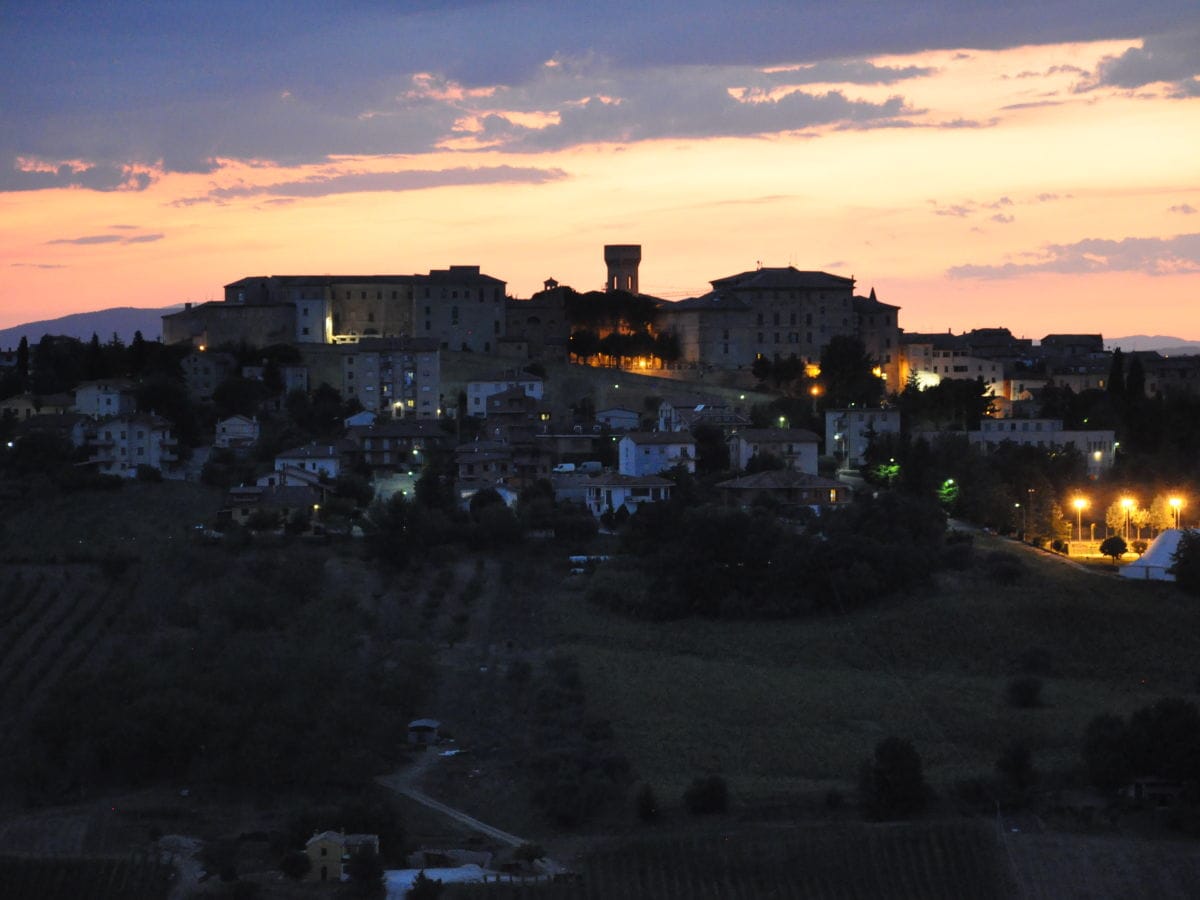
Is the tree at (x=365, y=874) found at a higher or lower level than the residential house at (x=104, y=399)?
lower

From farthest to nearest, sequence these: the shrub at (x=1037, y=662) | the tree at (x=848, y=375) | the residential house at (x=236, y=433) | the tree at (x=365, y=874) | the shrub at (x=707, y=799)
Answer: the tree at (x=848, y=375)
the residential house at (x=236, y=433)
the shrub at (x=1037, y=662)
the shrub at (x=707, y=799)
the tree at (x=365, y=874)

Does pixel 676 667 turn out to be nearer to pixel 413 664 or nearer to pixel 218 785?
pixel 413 664

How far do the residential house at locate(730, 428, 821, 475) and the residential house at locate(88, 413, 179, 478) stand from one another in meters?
11.7

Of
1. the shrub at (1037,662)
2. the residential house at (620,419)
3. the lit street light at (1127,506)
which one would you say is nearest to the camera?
the shrub at (1037,662)

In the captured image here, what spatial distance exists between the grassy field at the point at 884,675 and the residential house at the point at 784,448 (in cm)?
816

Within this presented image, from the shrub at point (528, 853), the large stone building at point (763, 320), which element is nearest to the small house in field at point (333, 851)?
the shrub at point (528, 853)

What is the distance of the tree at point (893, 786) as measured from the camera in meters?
21.2

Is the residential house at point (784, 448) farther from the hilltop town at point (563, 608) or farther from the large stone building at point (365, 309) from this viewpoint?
the large stone building at point (365, 309)

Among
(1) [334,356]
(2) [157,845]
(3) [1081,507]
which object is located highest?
(1) [334,356]

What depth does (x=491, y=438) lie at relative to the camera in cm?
4044

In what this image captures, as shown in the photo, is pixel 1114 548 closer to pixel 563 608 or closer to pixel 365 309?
pixel 563 608

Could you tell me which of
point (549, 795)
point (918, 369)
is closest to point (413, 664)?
point (549, 795)

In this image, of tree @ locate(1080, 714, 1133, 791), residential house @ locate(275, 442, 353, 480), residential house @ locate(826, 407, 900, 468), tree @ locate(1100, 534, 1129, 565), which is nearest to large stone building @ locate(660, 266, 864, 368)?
residential house @ locate(826, 407, 900, 468)

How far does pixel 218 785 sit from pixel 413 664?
4369mm
